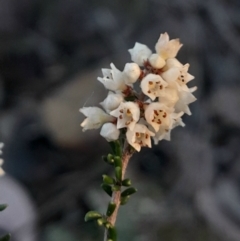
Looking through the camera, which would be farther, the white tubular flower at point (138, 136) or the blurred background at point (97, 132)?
the blurred background at point (97, 132)

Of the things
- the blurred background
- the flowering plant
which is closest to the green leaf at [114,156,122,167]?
the flowering plant

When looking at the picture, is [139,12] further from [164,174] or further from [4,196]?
[4,196]

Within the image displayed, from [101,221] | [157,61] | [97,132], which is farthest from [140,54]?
[97,132]

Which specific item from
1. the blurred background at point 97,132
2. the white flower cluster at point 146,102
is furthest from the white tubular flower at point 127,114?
the blurred background at point 97,132

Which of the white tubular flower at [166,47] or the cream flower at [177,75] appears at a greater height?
the white tubular flower at [166,47]

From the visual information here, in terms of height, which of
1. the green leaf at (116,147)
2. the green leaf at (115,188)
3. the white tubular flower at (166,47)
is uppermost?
the white tubular flower at (166,47)

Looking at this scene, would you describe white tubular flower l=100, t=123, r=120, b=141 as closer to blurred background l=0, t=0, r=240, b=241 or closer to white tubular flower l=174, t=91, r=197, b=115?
white tubular flower l=174, t=91, r=197, b=115

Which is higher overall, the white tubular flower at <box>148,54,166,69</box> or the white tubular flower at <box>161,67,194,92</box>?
the white tubular flower at <box>148,54,166,69</box>

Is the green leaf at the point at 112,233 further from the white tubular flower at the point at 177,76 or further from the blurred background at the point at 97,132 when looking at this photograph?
the blurred background at the point at 97,132

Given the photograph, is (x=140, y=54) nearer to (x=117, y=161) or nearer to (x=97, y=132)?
(x=117, y=161)
